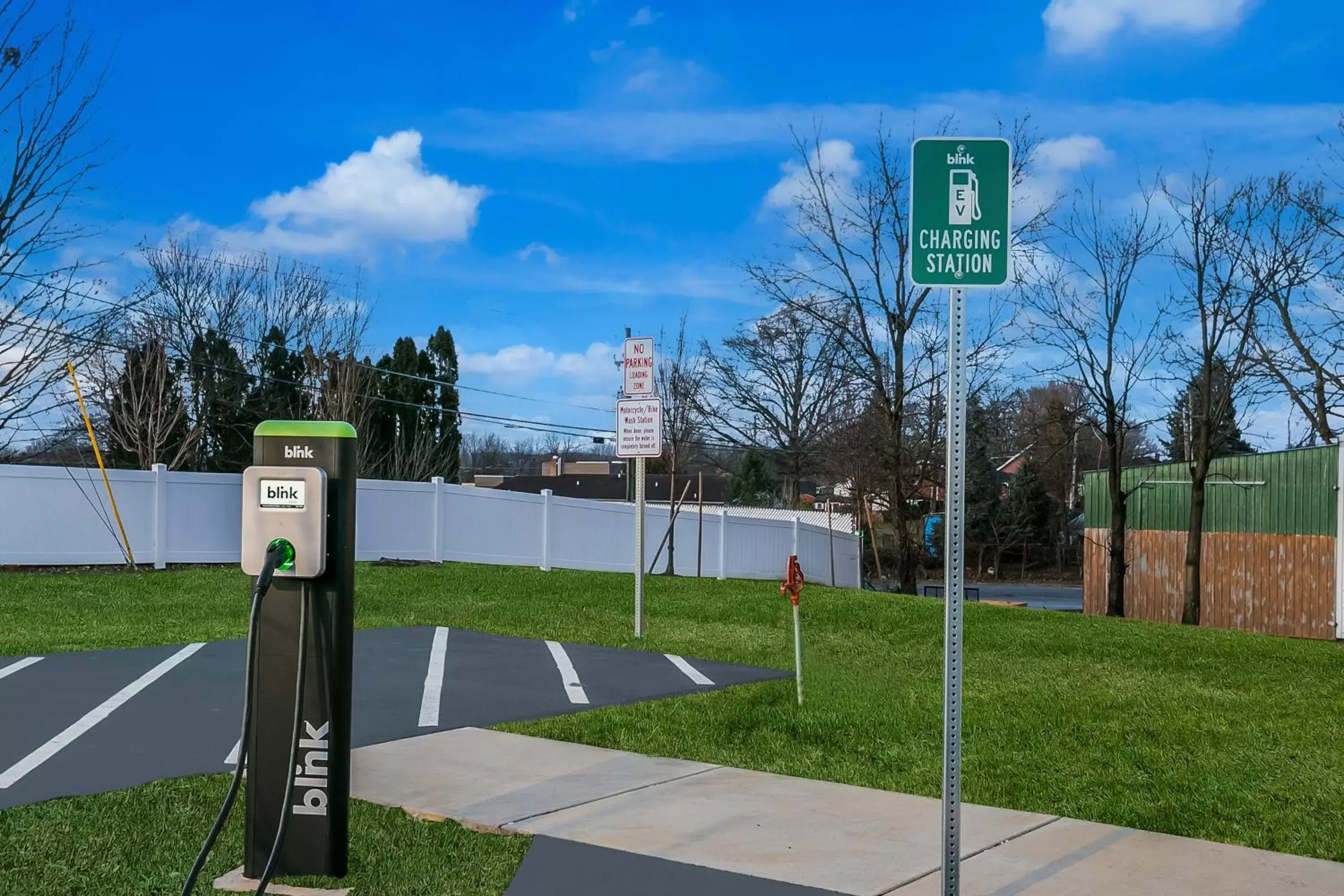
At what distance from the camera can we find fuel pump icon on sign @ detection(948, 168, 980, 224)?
4156mm

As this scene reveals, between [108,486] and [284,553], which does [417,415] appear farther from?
[284,553]

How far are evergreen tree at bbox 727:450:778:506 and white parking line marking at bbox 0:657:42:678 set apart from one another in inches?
1739

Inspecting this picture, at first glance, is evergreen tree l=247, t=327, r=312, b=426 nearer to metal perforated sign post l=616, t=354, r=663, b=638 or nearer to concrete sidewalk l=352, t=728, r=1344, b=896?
metal perforated sign post l=616, t=354, r=663, b=638

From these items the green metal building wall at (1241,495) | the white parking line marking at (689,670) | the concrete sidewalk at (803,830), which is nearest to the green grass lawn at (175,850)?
the concrete sidewalk at (803,830)

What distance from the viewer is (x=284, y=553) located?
13.8 ft

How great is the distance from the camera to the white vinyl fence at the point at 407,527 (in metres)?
18.6

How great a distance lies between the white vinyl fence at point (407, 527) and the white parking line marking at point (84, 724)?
6308mm

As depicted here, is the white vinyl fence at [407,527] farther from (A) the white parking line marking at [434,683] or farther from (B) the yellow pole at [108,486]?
(A) the white parking line marking at [434,683]

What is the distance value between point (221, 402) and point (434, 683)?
27646 mm

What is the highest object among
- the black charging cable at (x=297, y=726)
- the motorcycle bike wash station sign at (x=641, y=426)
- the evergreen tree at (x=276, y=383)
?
the evergreen tree at (x=276, y=383)

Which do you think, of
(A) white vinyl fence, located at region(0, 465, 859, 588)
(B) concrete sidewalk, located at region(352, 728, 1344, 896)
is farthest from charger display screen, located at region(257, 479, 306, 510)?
(A) white vinyl fence, located at region(0, 465, 859, 588)

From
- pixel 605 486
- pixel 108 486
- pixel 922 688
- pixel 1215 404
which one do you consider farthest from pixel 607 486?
pixel 922 688

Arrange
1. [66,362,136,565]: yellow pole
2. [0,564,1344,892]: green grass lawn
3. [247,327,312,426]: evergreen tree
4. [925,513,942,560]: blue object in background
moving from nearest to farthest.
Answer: [0,564,1344,892]: green grass lawn → [66,362,136,565]: yellow pole → [247,327,312,426]: evergreen tree → [925,513,942,560]: blue object in background

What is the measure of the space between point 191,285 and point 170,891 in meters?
36.7
